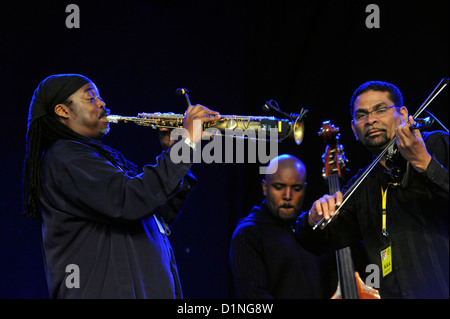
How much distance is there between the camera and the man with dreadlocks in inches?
83.6

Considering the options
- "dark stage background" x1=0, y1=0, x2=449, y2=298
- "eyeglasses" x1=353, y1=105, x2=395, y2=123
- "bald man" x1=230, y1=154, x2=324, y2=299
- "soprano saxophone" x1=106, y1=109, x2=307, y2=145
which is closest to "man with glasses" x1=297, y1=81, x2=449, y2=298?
"eyeglasses" x1=353, y1=105, x2=395, y2=123

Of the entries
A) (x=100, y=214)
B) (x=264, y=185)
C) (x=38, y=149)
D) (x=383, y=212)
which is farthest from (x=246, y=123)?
(x=264, y=185)

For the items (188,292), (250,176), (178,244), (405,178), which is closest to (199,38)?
(250,176)

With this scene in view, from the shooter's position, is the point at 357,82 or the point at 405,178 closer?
the point at 405,178

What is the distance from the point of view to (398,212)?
2338 millimetres

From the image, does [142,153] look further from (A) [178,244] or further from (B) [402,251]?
(B) [402,251]

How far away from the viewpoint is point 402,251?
2.26 m

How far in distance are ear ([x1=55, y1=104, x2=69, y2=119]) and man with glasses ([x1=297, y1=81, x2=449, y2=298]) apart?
125 cm

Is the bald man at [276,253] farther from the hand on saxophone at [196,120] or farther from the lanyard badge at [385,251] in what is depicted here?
the hand on saxophone at [196,120]

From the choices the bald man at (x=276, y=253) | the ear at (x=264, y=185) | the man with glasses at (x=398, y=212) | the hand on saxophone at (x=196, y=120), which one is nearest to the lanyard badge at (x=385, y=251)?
the man with glasses at (x=398, y=212)

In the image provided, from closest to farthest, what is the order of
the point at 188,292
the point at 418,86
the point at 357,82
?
the point at 418,86, the point at 357,82, the point at 188,292

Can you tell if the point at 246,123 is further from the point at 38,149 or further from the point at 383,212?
the point at 38,149
